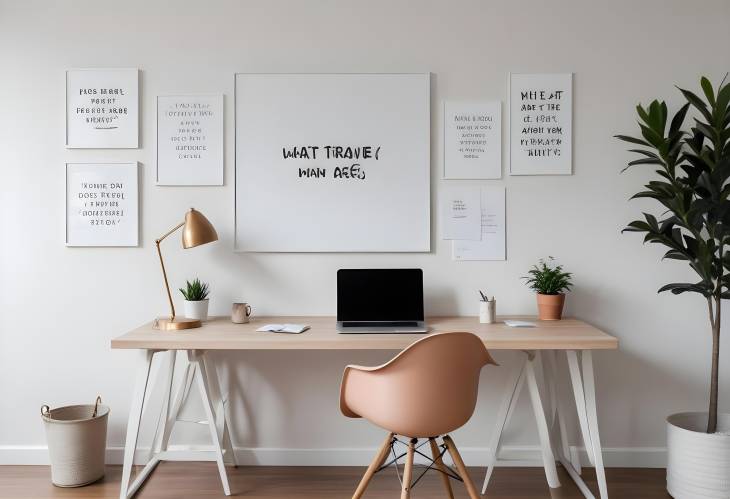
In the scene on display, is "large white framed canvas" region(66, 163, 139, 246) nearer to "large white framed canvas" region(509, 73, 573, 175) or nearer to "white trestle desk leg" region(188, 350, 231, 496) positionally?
"white trestle desk leg" region(188, 350, 231, 496)

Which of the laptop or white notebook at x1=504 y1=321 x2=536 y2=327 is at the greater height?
the laptop

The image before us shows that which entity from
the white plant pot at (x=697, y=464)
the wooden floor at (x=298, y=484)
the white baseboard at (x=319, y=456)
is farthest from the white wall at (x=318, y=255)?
the white plant pot at (x=697, y=464)

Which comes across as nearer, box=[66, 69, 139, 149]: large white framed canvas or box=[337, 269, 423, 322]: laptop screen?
box=[337, 269, 423, 322]: laptop screen

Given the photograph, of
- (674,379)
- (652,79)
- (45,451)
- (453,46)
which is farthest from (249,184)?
(674,379)

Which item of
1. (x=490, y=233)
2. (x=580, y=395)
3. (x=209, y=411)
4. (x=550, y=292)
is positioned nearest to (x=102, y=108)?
(x=209, y=411)

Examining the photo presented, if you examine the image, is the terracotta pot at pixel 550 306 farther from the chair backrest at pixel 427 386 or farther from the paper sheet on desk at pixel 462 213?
the chair backrest at pixel 427 386

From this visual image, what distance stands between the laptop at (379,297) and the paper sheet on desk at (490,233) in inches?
12.7

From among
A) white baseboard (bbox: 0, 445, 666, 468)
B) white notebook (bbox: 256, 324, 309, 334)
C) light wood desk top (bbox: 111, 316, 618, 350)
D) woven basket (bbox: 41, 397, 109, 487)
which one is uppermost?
white notebook (bbox: 256, 324, 309, 334)

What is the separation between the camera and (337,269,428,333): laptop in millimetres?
2555

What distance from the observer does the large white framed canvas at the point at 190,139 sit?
276cm

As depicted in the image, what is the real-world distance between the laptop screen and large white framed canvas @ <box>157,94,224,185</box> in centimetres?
86

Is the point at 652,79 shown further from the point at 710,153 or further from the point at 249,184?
the point at 249,184

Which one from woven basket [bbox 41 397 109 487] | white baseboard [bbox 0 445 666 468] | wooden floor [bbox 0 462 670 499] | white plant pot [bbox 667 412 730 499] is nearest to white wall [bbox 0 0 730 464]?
white baseboard [bbox 0 445 666 468]

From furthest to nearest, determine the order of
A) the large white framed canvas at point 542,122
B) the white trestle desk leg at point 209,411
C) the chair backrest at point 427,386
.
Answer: the large white framed canvas at point 542,122
the white trestle desk leg at point 209,411
the chair backrest at point 427,386
